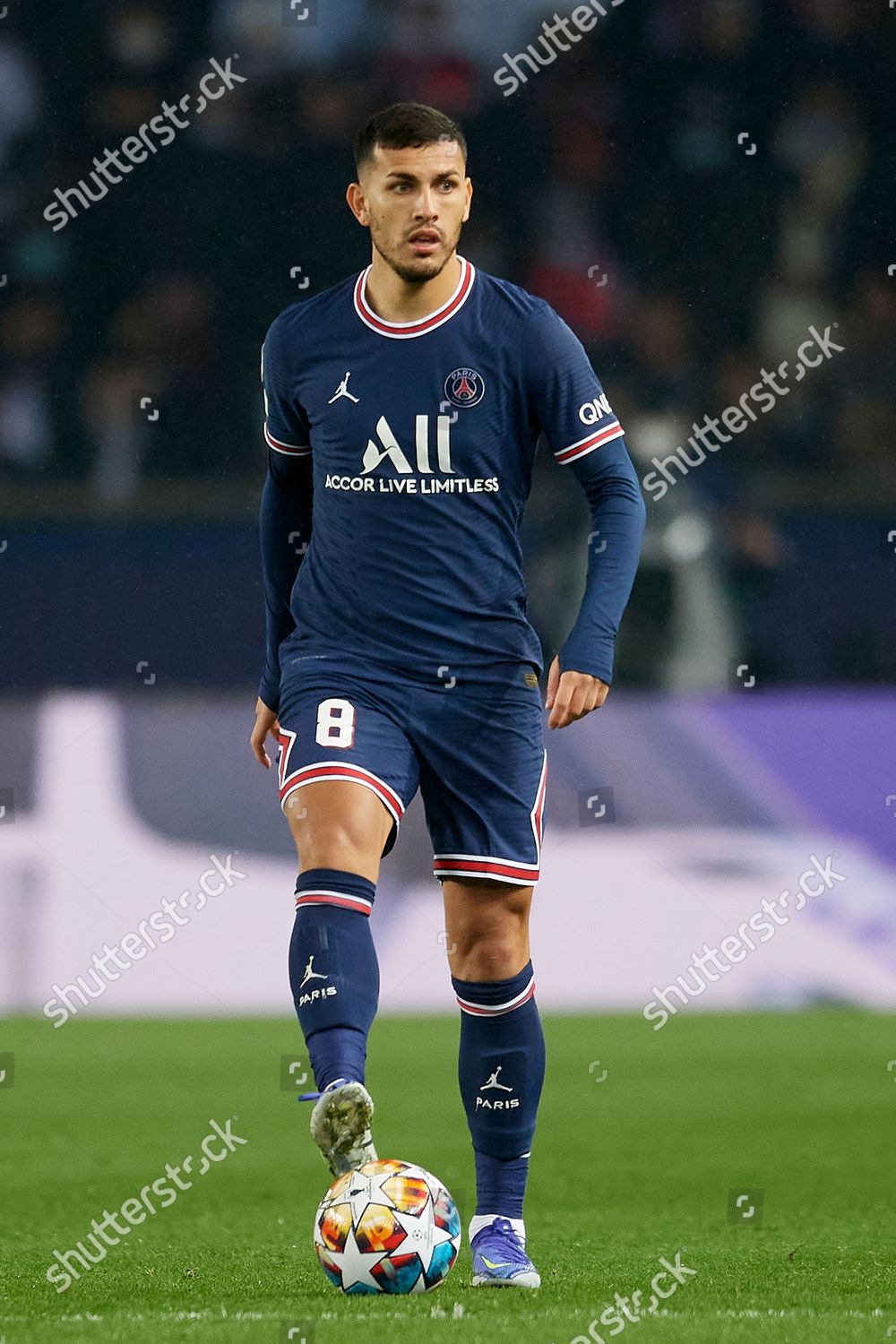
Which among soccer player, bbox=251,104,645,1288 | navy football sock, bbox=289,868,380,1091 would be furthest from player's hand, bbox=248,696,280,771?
navy football sock, bbox=289,868,380,1091

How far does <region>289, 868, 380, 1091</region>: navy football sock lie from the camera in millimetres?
3553

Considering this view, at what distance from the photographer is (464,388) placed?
4.06 meters

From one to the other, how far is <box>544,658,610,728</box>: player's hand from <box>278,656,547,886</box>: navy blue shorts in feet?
0.56

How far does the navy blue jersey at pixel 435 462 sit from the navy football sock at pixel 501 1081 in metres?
0.65

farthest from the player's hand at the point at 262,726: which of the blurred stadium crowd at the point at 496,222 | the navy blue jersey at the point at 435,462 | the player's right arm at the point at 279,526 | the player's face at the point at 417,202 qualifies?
the blurred stadium crowd at the point at 496,222

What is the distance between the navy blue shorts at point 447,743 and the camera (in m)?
3.91

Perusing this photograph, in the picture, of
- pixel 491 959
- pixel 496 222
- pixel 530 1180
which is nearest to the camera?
pixel 491 959

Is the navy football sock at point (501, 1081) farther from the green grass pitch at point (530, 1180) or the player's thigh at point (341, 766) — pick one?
the player's thigh at point (341, 766)

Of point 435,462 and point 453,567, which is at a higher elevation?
point 435,462

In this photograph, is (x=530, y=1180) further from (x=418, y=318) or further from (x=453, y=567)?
(x=418, y=318)

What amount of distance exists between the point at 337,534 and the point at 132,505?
193 inches

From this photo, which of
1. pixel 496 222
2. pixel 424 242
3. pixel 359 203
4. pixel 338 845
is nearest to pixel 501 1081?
pixel 338 845

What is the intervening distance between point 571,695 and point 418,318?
0.81 meters

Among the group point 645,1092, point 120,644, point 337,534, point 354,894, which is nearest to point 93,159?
point 120,644
